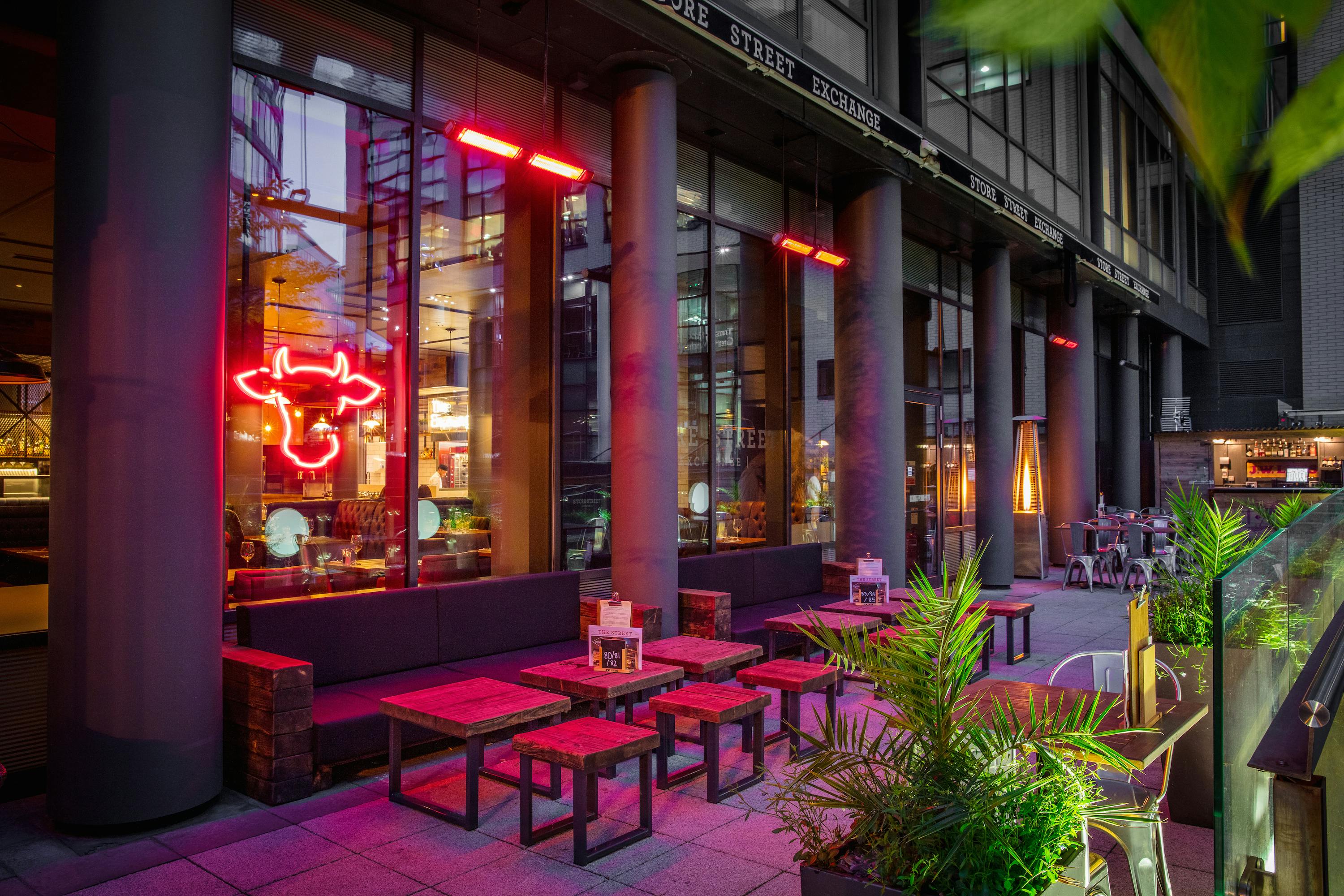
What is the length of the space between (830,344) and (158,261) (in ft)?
22.1

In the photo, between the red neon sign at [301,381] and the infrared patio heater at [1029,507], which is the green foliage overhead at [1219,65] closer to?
the red neon sign at [301,381]

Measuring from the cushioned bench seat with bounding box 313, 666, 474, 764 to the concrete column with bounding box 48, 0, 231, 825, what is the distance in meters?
0.50

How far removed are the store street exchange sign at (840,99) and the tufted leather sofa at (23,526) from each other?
707 cm

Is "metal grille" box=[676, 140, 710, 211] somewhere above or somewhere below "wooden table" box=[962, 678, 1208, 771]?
above

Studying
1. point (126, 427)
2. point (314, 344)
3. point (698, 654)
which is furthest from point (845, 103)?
point (126, 427)

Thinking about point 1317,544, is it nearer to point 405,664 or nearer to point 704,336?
point 405,664

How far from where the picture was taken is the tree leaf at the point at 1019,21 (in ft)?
1.50

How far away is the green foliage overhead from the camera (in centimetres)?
42

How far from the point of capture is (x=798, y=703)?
4.64 meters

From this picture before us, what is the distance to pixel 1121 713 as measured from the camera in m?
3.30

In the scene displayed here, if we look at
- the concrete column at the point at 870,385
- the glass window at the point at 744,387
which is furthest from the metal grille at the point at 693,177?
the concrete column at the point at 870,385

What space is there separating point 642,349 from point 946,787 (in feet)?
14.9

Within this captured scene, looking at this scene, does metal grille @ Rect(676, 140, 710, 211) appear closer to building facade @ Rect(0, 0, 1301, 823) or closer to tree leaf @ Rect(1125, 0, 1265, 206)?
building facade @ Rect(0, 0, 1301, 823)

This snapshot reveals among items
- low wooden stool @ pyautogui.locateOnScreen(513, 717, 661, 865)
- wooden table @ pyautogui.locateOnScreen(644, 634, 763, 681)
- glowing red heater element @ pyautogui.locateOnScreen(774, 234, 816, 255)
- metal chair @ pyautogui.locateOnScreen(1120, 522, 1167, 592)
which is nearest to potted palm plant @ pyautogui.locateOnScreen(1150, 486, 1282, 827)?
wooden table @ pyautogui.locateOnScreen(644, 634, 763, 681)
